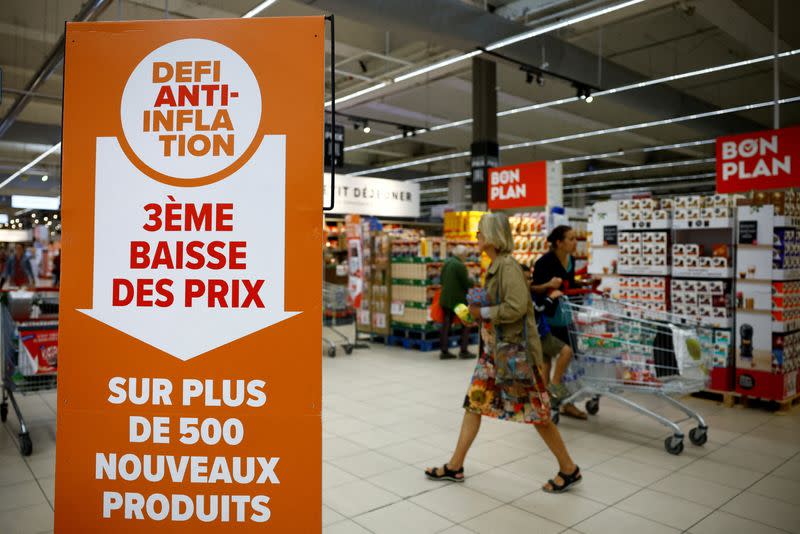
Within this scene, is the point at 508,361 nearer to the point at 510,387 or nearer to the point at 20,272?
the point at 510,387

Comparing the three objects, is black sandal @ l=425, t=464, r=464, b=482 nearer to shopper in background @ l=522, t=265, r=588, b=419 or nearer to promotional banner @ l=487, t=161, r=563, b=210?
shopper in background @ l=522, t=265, r=588, b=419

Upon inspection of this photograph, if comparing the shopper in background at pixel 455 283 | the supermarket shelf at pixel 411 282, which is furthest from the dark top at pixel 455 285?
the supermarket shelf at pixel 411 282

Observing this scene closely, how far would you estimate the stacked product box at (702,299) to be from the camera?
18.7 ft

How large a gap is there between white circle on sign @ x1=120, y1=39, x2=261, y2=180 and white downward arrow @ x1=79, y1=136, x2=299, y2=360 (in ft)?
0.17

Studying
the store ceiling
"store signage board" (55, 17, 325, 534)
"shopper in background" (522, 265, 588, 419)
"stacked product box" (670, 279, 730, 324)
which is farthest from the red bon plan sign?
"store signage board" (55, 17, 325, 534)

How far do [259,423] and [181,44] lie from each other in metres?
1.08

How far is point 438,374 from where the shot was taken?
7336 millimetres

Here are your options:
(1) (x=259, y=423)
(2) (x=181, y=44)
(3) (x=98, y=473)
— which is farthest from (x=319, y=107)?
(3) (x=98, y=473)

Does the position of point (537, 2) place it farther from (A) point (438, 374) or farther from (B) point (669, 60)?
(A) point (438, 374)

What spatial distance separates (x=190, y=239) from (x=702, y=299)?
5.47 metres

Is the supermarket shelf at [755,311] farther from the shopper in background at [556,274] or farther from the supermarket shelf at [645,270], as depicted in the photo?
the shopper in background at [556,274]

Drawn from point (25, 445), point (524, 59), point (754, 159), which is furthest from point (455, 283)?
point (25, 445)

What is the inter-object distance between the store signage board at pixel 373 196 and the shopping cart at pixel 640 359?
7404 millimetres

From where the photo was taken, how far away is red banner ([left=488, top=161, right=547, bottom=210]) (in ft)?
28.7
